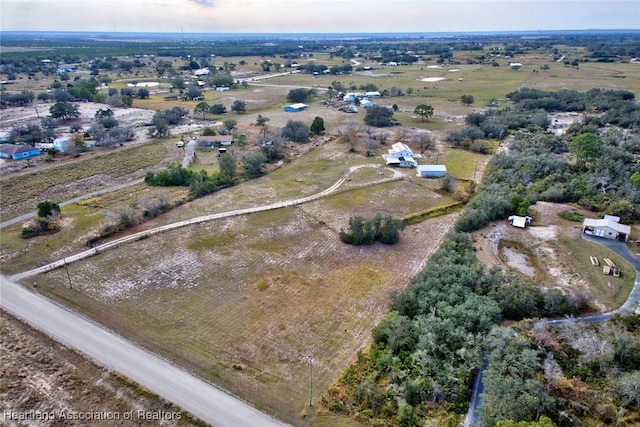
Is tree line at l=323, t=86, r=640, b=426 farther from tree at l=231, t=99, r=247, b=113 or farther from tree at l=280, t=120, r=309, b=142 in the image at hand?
tree at l=231, t=99, r=247, b=113

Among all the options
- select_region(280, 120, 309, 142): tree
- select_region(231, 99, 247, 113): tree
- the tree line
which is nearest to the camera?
the tree line

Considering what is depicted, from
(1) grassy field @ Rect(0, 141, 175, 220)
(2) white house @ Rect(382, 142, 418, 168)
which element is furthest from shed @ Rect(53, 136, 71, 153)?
(2) white house @ Rect(382, 142, 418, 168)

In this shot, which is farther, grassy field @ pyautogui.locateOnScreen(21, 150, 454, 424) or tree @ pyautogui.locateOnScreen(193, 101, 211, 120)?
tree @ pyautogui.locateOnScreen(193, 101, 211, 120)

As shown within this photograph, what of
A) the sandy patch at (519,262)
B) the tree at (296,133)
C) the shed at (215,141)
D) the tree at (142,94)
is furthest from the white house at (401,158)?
the tree at (142,94)

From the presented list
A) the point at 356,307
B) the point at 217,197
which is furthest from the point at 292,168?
the point at 356,307

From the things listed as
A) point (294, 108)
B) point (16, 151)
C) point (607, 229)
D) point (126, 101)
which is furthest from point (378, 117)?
point (16, 151)

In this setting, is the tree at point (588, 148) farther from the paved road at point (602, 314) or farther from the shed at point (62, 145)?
the shed at point (62, 145)

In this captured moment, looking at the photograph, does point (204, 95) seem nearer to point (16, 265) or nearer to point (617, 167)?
point (16, 265)

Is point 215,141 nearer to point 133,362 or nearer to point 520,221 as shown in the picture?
point 520,221
